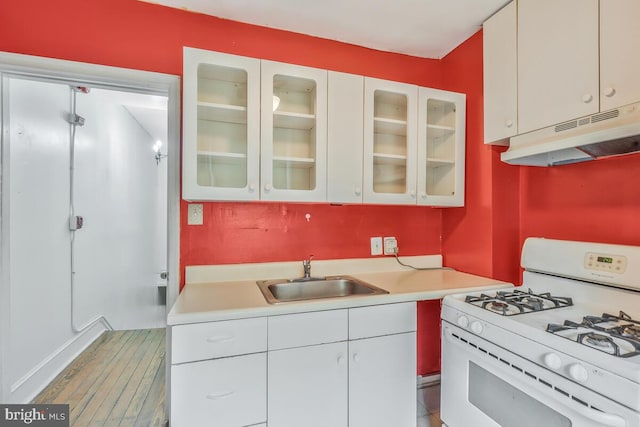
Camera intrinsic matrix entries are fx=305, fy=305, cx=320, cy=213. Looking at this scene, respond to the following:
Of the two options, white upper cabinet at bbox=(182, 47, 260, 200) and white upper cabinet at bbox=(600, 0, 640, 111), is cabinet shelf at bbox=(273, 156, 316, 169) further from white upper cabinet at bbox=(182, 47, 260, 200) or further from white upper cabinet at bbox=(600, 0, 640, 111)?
white upper cabinet at bbox=(600, 0, 640, 111)

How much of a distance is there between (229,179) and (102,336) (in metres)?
2.54

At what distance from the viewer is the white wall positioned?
73.2 inches

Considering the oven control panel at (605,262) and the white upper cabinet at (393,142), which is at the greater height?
the white upper cabinet at (393,142)

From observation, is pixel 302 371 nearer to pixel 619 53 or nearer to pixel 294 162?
pixel 294 162

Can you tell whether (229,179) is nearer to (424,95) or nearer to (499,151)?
(424,95)

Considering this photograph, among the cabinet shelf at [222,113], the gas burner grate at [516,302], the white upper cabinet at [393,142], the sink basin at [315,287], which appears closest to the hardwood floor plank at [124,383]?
the sink basin at [315,287]

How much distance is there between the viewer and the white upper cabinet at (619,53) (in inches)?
44.3

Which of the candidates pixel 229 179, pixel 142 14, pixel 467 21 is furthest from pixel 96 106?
pixel 467 21

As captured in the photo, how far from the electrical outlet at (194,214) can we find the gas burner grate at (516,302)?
1494 mm

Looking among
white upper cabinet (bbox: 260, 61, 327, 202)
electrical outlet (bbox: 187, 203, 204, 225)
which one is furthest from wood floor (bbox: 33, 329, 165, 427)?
white upper cabinet (bbox: 260, 61, 327, 202)

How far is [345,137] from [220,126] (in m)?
0.70

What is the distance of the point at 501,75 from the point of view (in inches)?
65.7

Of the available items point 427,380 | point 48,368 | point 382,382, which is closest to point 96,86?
point 48,368

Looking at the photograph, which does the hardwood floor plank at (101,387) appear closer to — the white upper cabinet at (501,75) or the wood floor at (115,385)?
the wood floor at (115,385)
